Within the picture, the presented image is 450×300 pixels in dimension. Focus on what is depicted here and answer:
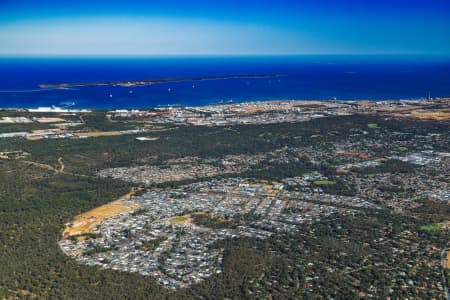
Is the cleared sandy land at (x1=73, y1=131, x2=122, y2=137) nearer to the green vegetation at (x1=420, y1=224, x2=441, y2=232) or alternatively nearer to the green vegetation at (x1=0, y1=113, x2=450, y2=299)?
the green vegetation at (x1=0, y1=113, x2=450, y2=299)

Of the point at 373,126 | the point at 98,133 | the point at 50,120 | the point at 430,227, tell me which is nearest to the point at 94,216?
the point at 430,227

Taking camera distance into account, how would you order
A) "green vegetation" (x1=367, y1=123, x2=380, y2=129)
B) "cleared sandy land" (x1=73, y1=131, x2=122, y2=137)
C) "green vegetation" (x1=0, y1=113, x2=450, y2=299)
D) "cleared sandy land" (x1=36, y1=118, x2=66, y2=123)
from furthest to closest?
"cleared sandy land" (x1=36, y1=118, x2=66, y2=123)
"green vegetation" (x1=367, y1=123, x2=380, y2=129)
"cleared sandy land" (x1=73, y1=131, x2=122, y2=137)
"green vegetation" (x1=0, y1=113, x2=450, y2=299)

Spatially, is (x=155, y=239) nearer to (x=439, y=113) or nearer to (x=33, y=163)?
(x=33, y=163)

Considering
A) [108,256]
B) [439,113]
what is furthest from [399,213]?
[439,113]

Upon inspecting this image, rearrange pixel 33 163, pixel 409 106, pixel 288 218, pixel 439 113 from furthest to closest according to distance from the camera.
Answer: pixel 409 106, pixel 439 113, pixel 33 163, pixel 288 218

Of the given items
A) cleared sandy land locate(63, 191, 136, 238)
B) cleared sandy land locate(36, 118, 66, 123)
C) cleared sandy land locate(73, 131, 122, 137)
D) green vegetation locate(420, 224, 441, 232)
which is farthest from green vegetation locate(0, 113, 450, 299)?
cleared sandy land locate(36, 118, 66, 123)

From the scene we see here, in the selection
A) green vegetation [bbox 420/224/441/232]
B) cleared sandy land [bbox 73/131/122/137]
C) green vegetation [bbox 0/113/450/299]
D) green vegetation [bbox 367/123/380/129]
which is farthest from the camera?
green vegetation [bbox 367/123/380/129]

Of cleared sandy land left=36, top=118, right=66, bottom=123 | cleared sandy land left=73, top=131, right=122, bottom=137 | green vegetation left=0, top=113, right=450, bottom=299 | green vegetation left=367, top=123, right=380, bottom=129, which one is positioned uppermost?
cleared sandy land left=36, top=118, right=66, bottom=123

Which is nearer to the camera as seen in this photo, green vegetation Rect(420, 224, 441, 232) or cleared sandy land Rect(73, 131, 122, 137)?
green vegetation Rect(420, 224, 441, 232)
